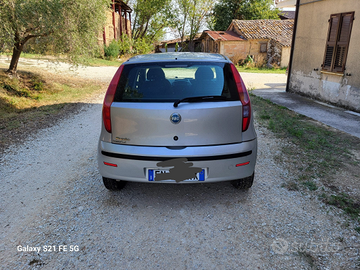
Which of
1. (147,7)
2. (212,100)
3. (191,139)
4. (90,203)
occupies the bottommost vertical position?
(90,203)

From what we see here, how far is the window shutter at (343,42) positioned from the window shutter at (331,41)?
5.6 inches

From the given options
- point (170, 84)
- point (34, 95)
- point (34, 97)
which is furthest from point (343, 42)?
point (34, 95)

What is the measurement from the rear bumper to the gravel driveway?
17.8 inches

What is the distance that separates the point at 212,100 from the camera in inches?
118

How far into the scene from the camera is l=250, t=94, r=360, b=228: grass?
3.56 m

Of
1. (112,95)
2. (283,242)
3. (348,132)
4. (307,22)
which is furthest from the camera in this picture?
(307,22)

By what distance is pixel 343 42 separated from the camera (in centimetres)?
839

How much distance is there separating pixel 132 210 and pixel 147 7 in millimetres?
32391

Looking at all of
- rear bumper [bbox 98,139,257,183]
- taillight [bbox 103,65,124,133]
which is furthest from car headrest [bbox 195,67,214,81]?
taillight [bbox 103,65,124,133]

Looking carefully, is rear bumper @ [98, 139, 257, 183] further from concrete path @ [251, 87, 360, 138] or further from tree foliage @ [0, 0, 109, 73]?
tree foliage @ [0, 0, 109, 73]

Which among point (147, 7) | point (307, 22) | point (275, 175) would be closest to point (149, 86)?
point (275, 175)

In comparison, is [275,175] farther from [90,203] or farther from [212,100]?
[90,203]

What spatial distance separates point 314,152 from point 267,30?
30.0m

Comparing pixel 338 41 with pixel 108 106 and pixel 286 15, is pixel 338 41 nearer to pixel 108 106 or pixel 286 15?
pixel 108 106
